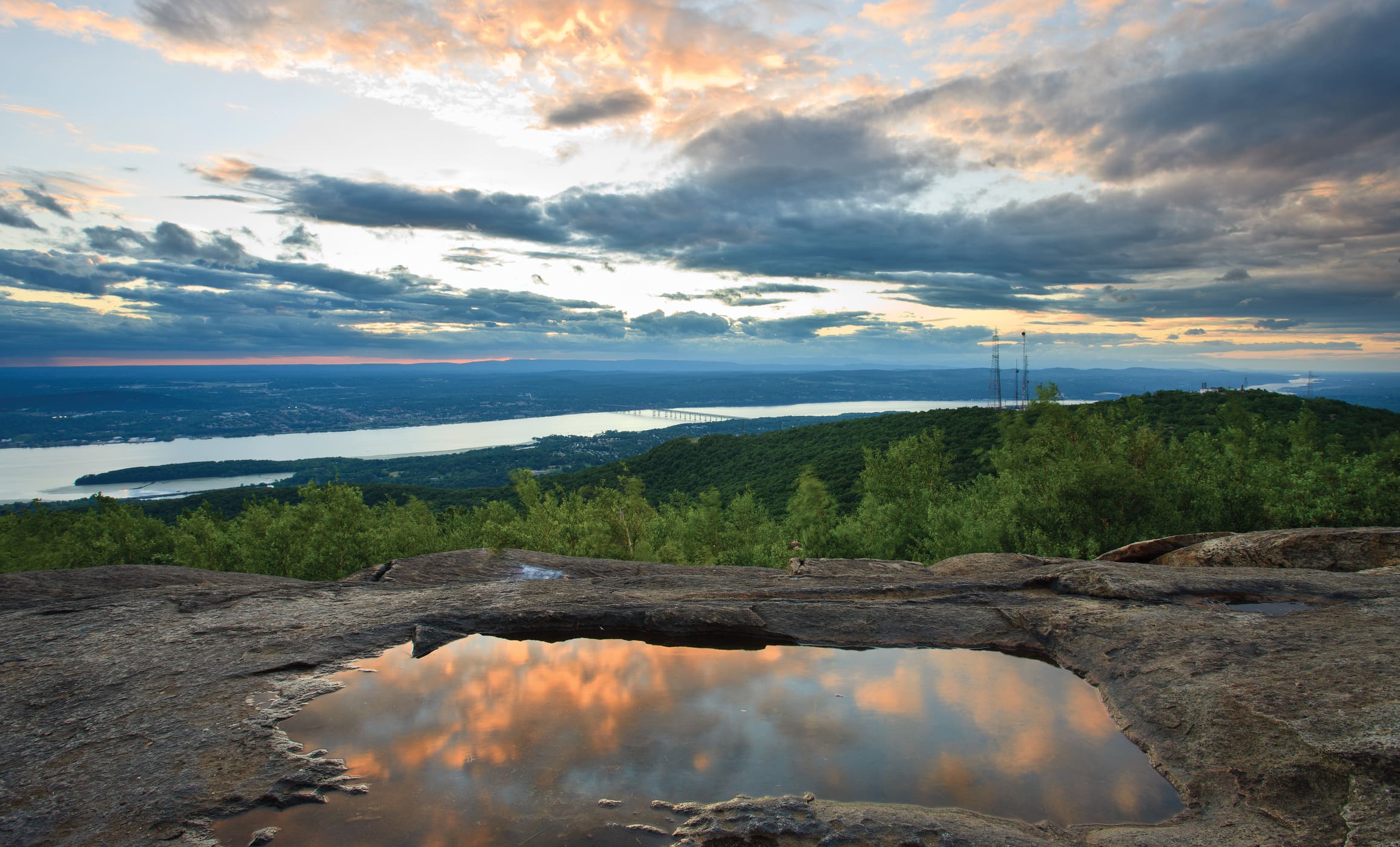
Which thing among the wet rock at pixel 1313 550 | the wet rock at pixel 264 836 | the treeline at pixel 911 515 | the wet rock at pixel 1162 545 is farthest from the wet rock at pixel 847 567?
the treeline at pixel 911 515

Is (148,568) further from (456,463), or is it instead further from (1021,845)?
(456,463)

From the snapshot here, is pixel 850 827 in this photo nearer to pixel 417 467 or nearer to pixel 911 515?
pixel 911 515

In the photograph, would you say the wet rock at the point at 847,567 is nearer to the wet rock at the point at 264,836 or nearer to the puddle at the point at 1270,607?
the puddle at the point at 1270,607

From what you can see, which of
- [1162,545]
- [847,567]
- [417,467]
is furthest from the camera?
[417,467]

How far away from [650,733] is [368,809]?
7.94ft

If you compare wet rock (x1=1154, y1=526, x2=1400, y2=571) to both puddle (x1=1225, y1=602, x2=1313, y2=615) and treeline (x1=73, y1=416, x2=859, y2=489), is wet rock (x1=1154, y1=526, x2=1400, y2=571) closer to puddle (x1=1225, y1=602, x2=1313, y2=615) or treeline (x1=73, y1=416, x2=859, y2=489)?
puddle (x1=1225, y1=602, x2=1313, y2=615)

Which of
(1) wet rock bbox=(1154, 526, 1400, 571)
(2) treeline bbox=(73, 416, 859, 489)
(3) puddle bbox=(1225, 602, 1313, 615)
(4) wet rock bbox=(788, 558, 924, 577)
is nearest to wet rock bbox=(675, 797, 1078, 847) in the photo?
(3) puddle bbox=(1225, 602, 1313, 615)

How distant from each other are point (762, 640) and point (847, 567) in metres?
4.29

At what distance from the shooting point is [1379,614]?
25.6 ft

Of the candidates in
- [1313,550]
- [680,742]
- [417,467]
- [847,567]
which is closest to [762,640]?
[680,742]

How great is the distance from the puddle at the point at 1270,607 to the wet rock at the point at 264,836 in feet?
36.0

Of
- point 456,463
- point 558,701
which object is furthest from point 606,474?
point 558,701

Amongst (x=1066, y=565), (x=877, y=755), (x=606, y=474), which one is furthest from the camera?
(x=606, y=474)

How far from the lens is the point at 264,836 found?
182 inches
